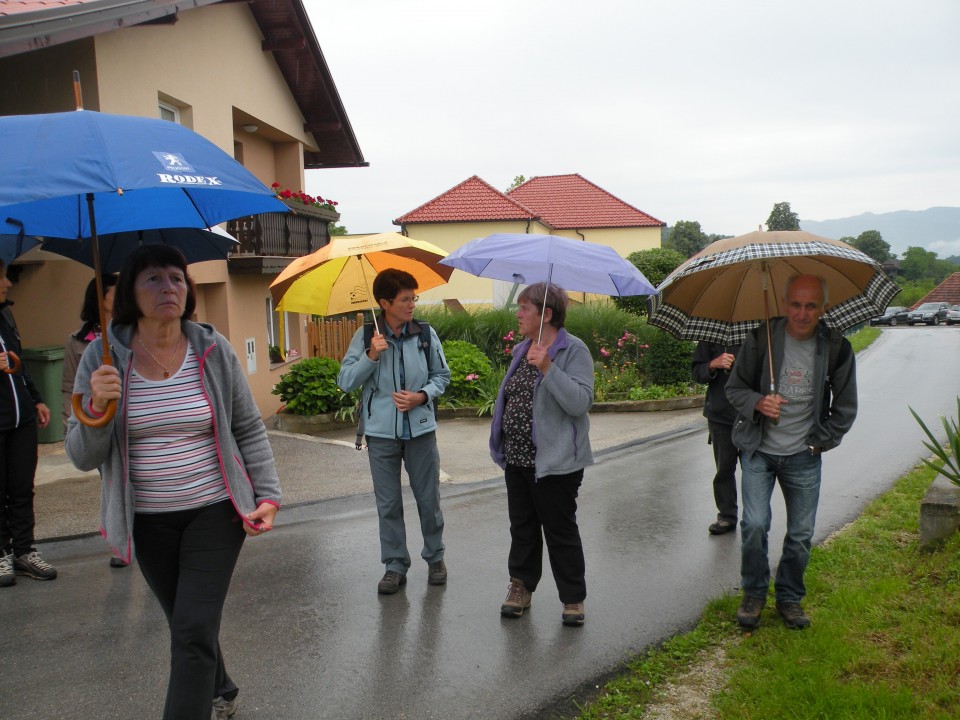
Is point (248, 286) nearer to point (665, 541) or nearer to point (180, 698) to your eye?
point (665, 541)

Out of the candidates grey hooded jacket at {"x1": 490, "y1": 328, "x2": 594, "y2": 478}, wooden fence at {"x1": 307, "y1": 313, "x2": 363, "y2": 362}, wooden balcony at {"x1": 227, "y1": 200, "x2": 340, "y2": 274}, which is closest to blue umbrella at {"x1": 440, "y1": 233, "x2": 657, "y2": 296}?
grey hooded jacket at {"x1": 490, "y1": 328, "x2": 594, "y2": 478}

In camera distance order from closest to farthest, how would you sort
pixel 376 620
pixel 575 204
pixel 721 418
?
pixel 376 620 → pixel 721 418 → pixel 575 204

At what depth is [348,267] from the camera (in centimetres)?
589

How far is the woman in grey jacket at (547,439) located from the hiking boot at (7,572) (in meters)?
3.27

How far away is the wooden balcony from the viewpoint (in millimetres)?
14007

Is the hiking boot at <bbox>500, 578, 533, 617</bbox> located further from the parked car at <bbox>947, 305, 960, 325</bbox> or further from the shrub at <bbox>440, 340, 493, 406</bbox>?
the parked car at <bbox>947, 305, 960, 325</bbox>

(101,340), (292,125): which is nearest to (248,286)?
(292,125)

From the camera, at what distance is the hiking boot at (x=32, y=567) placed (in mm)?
5566

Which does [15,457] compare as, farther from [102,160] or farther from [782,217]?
[782,217]

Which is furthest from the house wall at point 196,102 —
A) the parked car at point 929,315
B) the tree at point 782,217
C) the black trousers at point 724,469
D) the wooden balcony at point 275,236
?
the tree at point 782,217

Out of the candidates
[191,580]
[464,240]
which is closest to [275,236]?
[191,580]

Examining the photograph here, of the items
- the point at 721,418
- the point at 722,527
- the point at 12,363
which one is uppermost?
the point at 12,363

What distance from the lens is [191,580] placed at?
3.05 metres

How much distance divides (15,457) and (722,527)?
5.02 m
